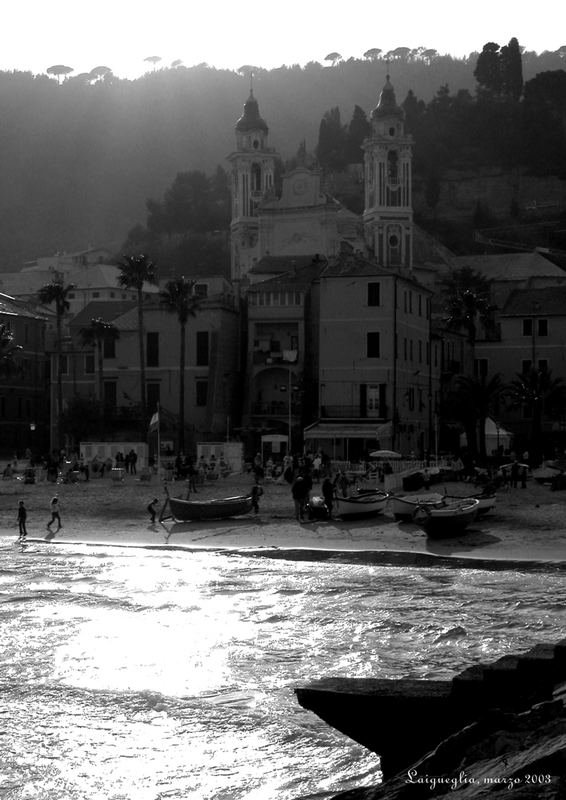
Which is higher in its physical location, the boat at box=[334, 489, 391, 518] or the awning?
the awning

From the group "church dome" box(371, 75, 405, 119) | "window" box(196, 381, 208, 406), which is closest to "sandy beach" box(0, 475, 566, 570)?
"window" box(196, 381, 208, 406)

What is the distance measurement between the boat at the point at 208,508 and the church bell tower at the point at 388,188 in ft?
→ 228

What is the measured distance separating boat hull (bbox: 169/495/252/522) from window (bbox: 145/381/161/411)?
3294 centimetres

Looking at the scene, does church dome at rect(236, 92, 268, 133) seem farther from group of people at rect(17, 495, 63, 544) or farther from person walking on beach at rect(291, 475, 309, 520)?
person walking on beach at rect(291, 475, 309, 520)

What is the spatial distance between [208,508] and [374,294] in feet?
92.8

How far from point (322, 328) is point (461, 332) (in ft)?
61.2

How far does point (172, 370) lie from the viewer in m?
74.4

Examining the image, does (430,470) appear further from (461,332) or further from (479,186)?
(479,186)

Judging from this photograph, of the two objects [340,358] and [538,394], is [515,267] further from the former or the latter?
[340,358]

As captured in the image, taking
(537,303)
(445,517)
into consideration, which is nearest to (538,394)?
(537,303)

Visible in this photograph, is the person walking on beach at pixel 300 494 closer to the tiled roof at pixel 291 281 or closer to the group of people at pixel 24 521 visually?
the group of people at pixel 24 521

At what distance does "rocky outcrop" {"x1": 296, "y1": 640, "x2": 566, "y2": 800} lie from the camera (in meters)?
9.84

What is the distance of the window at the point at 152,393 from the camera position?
2938 inches

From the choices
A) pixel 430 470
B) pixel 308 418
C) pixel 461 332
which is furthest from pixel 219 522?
pixel 461 332
